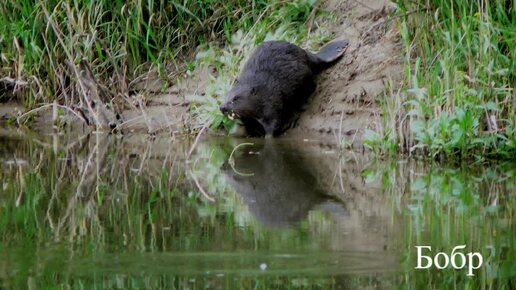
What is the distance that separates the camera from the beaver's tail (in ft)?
29.8

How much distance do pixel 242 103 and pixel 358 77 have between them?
0.98 m

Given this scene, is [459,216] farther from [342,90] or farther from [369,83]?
[342,90]

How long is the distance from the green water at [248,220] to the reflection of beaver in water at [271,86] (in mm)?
782

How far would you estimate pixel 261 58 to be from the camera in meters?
8.86

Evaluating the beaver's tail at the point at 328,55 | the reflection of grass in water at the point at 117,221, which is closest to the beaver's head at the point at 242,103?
the beaver's tail at the point at 328,55

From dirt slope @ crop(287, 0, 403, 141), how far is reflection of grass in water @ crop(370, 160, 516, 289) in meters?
1.66

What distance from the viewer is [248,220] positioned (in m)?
5.12

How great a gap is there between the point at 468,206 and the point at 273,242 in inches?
51.9

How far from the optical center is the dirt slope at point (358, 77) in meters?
8.50

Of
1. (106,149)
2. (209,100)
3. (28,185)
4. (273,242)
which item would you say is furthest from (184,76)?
(273,242)

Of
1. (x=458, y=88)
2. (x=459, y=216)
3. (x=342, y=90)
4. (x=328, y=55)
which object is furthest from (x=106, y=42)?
(x=459, y=216)

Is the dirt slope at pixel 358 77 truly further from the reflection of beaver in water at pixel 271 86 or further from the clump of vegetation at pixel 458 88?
the clump of vegetation at pixel 458 88

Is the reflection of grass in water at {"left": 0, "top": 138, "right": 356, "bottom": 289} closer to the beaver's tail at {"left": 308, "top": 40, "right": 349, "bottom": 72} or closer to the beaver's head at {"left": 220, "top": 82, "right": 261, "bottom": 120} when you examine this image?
the beaver's head at {"left": 220, "top": 82, "right": 261, "bottom": 120}

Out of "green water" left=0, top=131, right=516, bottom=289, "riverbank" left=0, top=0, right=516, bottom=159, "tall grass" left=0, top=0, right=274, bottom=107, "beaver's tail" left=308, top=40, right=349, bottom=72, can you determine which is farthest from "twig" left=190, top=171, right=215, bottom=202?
"tall grass" left=0, top=0, right=274, bottom=107
